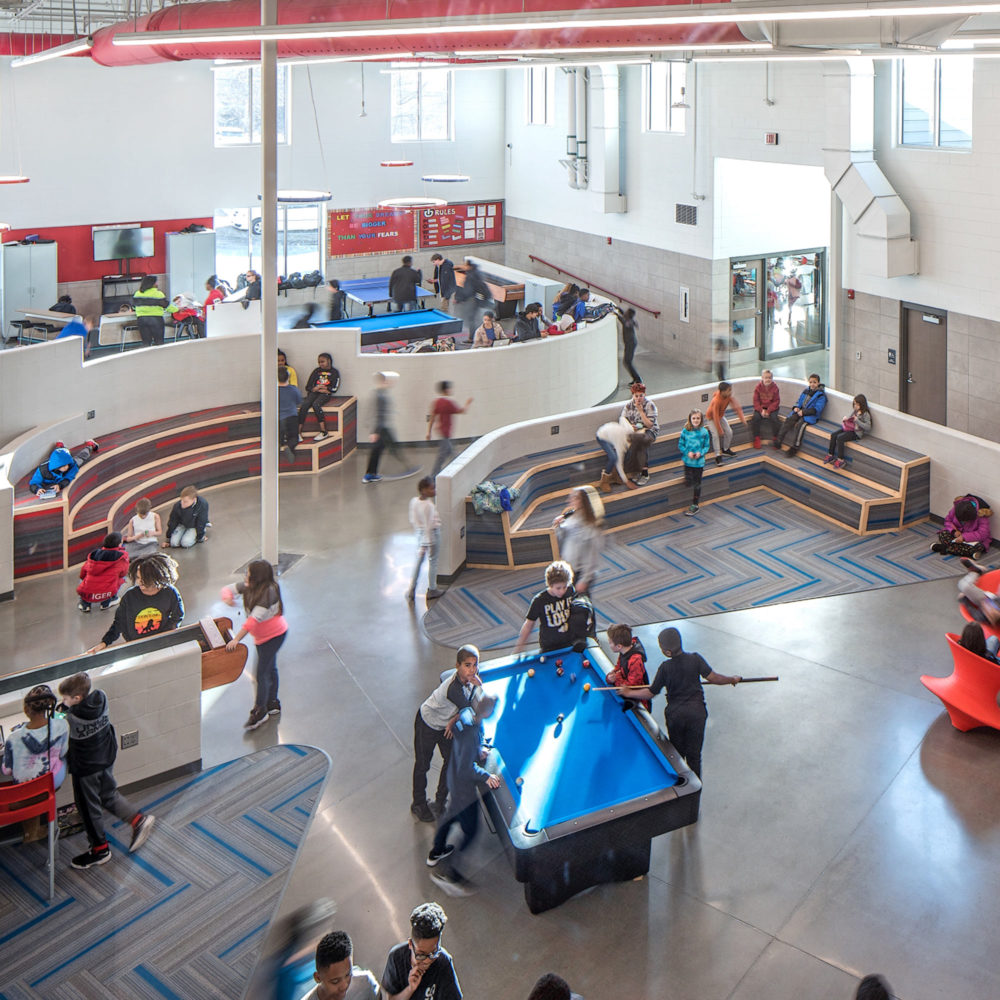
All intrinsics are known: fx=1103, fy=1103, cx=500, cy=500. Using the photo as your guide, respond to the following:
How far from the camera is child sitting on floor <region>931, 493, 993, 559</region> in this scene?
10180mm

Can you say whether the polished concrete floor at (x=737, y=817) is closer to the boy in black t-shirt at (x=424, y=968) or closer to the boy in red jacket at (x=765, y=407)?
the boy in black t-shirt at (x=424, y=968)

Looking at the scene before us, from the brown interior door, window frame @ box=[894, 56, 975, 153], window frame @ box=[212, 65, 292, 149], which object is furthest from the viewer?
window frame @ box=[212, 65, 292, 149]

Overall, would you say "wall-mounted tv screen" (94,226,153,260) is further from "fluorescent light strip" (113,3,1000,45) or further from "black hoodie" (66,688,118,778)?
"black hoodie" (66,688,118,778)

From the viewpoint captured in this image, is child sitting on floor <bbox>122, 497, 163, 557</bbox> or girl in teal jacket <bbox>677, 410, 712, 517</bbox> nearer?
child sitting on floor <bbox>122, 497, 163, 557</bbox>

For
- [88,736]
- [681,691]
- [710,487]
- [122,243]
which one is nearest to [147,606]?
[88,736]

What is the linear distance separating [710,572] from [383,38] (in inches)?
242

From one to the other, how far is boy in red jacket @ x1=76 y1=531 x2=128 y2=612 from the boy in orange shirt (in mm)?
6213

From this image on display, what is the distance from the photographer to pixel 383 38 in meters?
10.9

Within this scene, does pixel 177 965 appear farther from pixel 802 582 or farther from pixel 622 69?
pixel 622 69

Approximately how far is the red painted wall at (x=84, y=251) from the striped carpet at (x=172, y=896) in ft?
46.5

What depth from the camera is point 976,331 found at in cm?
1244

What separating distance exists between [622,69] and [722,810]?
Result: 14715 millimetres

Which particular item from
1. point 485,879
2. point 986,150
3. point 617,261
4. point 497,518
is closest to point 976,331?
point 986,150

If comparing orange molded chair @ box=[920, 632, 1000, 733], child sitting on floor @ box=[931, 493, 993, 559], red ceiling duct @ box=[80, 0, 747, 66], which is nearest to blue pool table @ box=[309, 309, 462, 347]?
red ceiling duct @ box=[80, 0, 747, 66]
